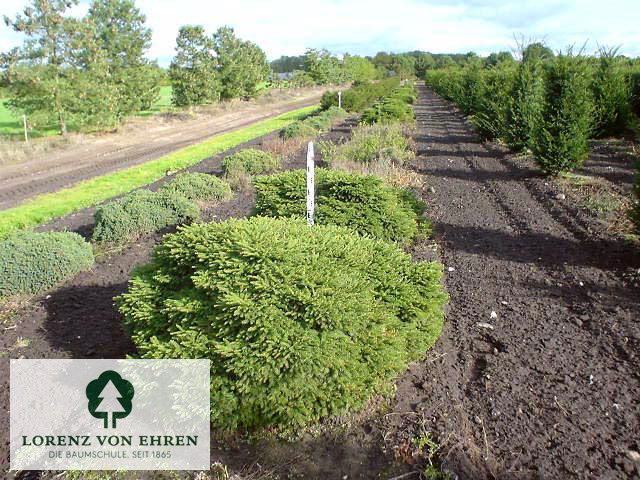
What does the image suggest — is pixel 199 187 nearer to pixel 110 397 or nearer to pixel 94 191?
pixel 94 191

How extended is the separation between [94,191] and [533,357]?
11.6 m

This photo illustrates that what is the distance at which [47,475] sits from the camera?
2.71 metres

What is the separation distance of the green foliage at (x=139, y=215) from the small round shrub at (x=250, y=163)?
3440 mm

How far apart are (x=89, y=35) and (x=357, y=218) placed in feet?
78.6

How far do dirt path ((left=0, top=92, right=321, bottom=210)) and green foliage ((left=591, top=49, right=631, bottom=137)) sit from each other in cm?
1699

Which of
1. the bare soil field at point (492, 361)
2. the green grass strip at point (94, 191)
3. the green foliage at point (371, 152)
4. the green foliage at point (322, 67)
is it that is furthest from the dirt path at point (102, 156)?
the green foliage at point (322, 67)

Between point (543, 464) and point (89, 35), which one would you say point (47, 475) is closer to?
point (543, 464)

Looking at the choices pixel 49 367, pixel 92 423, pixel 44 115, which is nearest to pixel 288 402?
pixel 92 423

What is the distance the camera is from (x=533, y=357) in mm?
3779

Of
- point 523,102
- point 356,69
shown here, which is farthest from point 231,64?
point 356,69

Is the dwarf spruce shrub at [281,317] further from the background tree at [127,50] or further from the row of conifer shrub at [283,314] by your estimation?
the background tree at [127,50]

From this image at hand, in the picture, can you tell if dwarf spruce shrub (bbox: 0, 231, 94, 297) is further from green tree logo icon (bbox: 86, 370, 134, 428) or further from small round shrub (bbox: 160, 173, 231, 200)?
small round shrub (bbox: 160, 173, 231, 200)

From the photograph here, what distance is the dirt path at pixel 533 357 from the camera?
2.80 m

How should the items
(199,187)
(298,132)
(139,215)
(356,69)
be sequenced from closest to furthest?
(139,215), (199,187), (298,132), (356,69)
